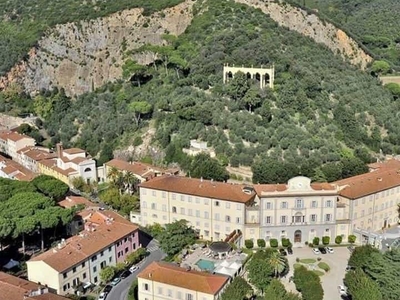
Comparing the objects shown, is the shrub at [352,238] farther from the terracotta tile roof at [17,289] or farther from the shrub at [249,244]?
the terracotta tile roof at [17,289]

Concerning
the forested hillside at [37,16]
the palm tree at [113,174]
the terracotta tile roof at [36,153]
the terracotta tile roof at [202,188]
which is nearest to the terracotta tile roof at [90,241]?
the terracotta tile roof at [202,188]

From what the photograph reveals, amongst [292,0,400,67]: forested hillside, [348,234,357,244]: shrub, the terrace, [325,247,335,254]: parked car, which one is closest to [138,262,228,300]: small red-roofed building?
the terrace

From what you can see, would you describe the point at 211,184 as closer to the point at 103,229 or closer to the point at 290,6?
the point at 103,229

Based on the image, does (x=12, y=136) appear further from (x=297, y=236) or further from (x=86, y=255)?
(x=297, y=236)

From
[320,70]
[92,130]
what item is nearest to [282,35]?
[320,70]

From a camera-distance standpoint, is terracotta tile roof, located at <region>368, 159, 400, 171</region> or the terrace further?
terracotta tile roof, located at <region>368, 159, 400, 171</region>

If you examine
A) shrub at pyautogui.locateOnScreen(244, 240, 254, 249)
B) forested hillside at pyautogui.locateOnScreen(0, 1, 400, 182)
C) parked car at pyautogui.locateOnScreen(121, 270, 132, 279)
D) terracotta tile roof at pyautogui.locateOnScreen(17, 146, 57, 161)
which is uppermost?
forested hillside at pyautogui.locateOnScreen(0, 1, 400, 182)

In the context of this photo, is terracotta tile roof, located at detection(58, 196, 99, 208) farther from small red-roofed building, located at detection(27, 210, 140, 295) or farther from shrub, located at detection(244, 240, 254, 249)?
shrub, located at detection(244, 240, 254, 249)
